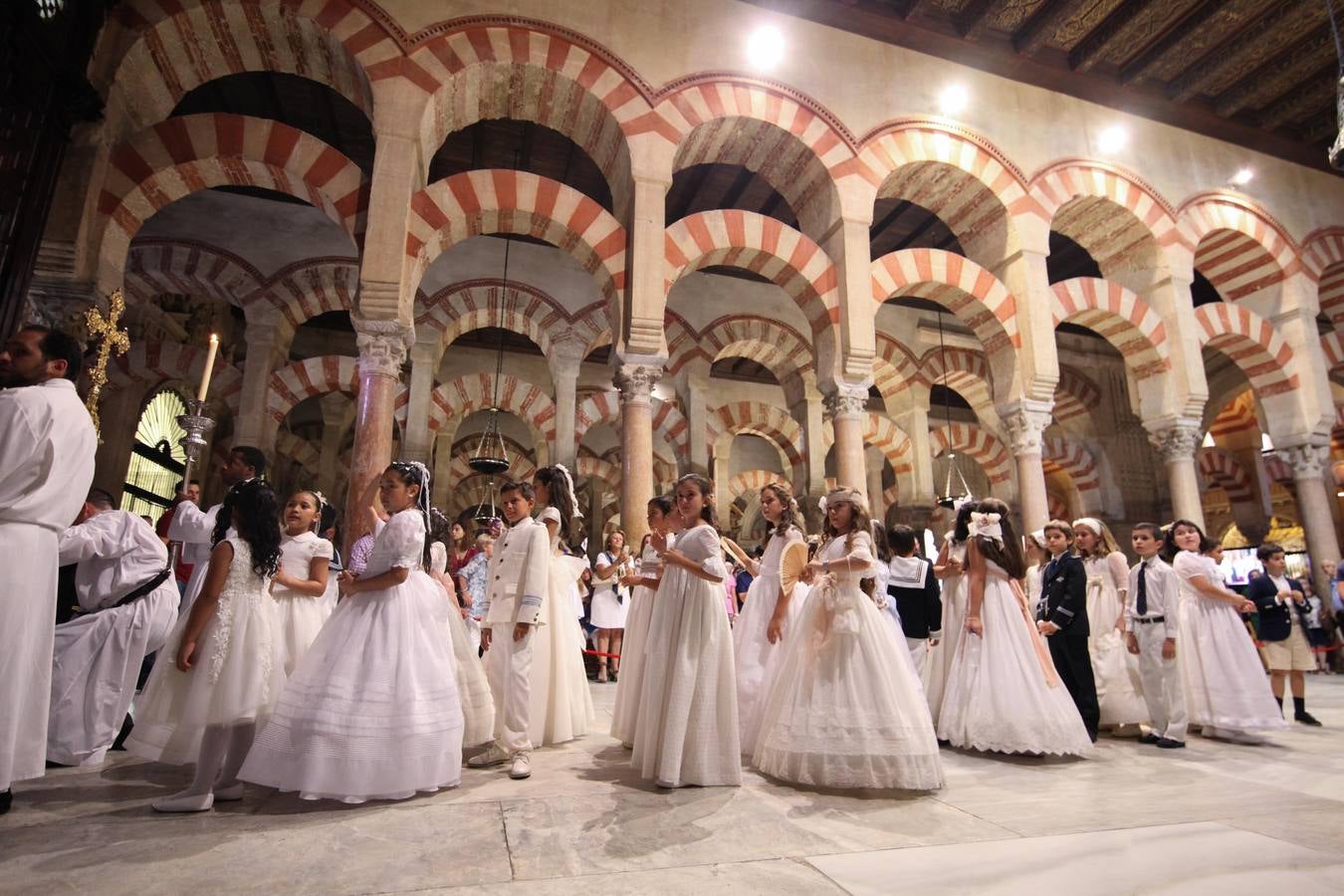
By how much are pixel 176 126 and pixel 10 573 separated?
584cm

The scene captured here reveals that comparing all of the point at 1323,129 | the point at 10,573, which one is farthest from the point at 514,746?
the point at 1323,129

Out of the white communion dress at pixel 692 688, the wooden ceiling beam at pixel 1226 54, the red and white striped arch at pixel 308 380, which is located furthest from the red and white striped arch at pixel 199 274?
the wooden ceiling beam at pixel 1226 54

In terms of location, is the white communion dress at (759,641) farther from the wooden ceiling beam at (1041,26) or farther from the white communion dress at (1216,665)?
the wooden ceiling beam at (1041,26)

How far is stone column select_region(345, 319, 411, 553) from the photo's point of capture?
6098 mm

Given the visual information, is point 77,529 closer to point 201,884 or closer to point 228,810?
point 228,810

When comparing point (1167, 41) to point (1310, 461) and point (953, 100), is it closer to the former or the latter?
point (953, 100)

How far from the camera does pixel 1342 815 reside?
249cm

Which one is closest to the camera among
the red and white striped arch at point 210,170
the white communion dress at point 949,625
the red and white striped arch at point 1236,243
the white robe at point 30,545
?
the white robe at point 30,545

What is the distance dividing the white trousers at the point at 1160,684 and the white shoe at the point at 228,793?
178 inches

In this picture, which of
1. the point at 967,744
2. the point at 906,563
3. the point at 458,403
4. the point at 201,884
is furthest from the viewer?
the point at 458,403

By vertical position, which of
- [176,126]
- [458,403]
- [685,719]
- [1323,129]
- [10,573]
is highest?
[1323,129]

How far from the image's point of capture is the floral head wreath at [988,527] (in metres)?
3.86

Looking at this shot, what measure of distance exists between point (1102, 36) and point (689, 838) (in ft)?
32.8

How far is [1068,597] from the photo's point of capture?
4.18m
